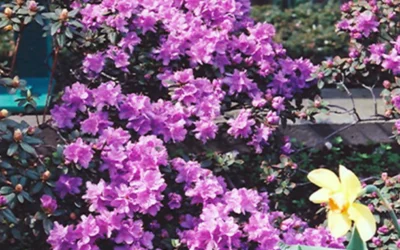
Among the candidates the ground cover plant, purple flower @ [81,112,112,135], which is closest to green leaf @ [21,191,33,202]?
the ground cover plant

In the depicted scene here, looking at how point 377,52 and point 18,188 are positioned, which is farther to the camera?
point 377,52

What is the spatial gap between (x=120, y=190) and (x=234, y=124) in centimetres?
59

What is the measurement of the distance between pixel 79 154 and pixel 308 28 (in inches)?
144

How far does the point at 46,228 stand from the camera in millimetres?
2607

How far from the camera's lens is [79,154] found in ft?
8.91

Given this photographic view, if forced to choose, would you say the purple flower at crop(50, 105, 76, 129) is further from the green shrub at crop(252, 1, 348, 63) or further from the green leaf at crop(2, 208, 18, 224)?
the green shrub at crop(252, 1, 348, 63)

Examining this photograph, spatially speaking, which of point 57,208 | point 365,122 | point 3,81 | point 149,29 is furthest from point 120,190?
point 365,122

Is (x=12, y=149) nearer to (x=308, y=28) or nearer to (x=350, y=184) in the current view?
(x=350, y=184)

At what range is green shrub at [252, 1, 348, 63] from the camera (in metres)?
5.66

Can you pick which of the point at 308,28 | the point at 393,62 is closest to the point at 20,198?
the point at 393,62

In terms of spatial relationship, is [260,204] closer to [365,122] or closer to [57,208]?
[57,208]

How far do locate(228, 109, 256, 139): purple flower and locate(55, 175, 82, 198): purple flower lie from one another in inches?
25.9

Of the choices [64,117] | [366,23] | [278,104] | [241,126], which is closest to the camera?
[64,117]

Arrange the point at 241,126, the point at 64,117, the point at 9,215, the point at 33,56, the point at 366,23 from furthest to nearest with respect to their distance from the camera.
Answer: the point at 33,56 → the point at 366,23 → the point at 241,126 → the point at 64,117 → the point at 9,215
